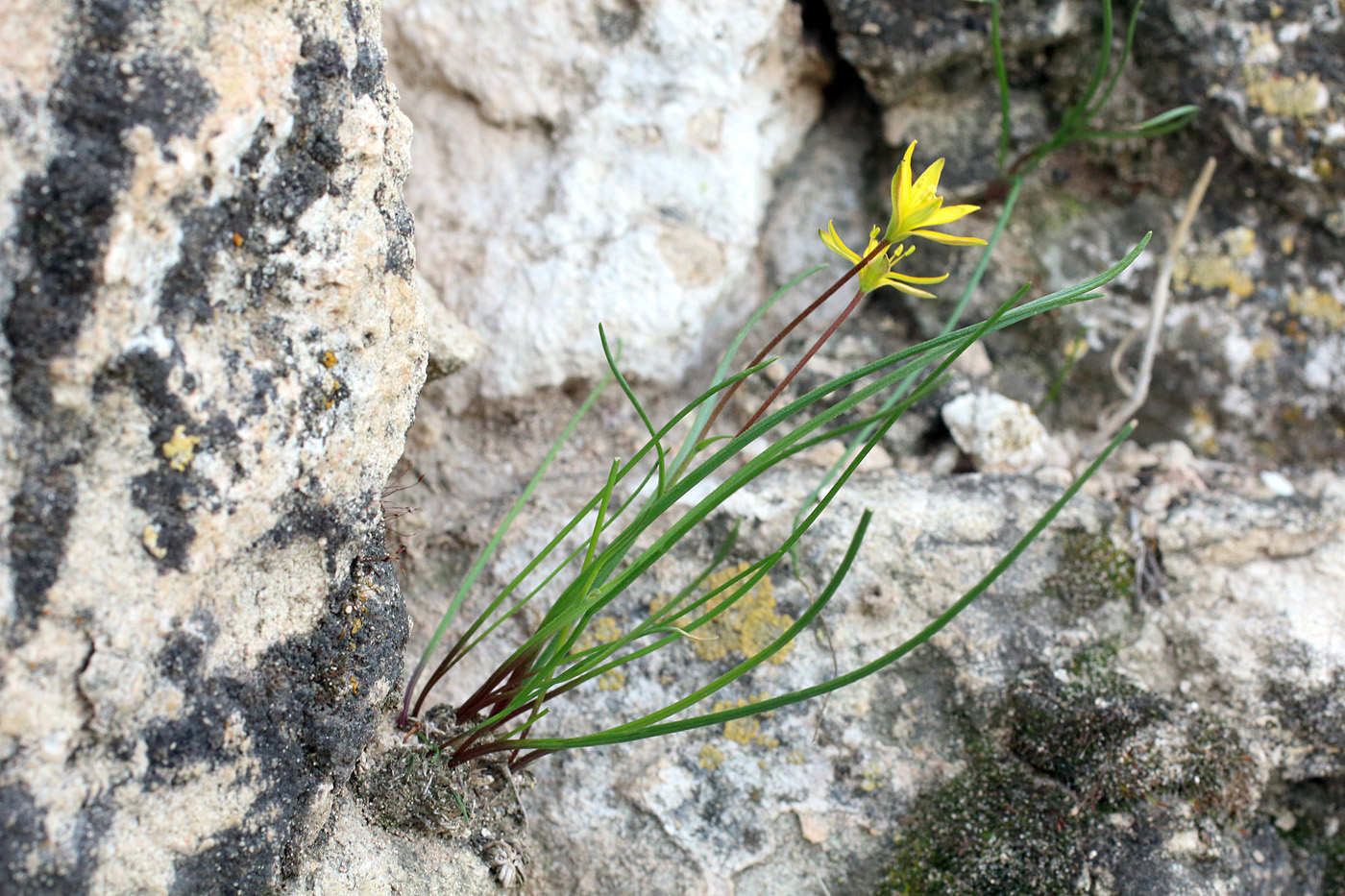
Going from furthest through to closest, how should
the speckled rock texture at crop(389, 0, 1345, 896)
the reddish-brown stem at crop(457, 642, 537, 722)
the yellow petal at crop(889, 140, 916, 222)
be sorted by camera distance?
the speckled rock texture at crop(389, 0, 1345, 896)
the reddish-brown stem at crop(457, 642, 537, 722)
the yellow petal at crop(889, 140, 916, 222)

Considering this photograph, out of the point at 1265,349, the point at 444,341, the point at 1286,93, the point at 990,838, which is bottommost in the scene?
the point at 990,838

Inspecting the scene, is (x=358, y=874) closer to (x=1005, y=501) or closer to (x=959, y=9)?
(x=1005, y=501)

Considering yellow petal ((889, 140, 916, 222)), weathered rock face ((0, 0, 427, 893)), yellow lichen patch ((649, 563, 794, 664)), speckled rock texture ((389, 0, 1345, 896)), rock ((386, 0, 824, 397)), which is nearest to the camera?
weathered rock face ((0, 0, 427, 893))

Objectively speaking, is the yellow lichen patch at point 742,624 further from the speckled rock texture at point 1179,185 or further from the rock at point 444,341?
the speckled rock texture at point 1179,185

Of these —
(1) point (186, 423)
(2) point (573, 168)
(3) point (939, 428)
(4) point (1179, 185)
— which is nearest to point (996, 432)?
(3) point (939, 428)

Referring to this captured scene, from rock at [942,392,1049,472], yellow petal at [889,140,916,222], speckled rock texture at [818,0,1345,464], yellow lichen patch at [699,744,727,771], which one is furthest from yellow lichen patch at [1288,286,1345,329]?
yellow lichen patch at [699,744,727,771]

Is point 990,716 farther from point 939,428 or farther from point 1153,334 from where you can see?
point 1153,334

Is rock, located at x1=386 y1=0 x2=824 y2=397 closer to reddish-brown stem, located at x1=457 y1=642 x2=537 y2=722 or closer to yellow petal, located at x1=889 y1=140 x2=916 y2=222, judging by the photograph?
reddish-brown stem, located at x1=457 y1=642 x2=537 y2=722
